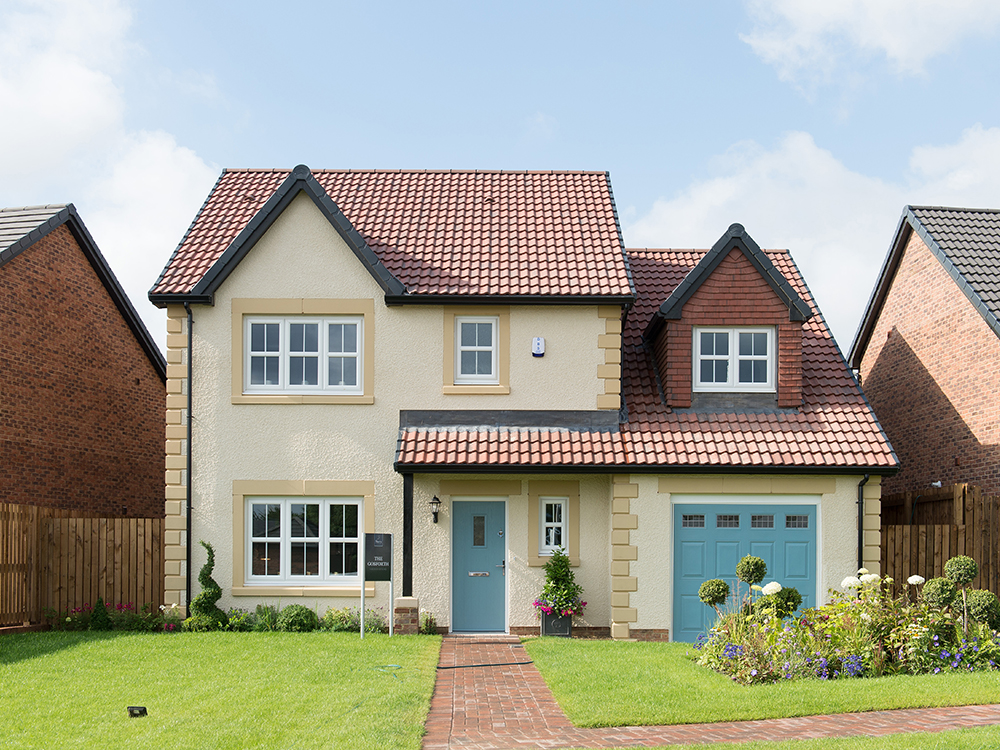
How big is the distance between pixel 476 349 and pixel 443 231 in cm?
291

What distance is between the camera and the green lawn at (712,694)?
10477 mm

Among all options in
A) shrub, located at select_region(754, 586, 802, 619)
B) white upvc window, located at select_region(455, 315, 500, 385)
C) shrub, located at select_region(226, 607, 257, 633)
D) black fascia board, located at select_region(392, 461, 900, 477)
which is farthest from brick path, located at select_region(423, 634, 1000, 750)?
Result: white upvc window, located at select_region(455, 315, 500, 385)

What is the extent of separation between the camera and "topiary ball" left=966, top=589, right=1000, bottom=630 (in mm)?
12953

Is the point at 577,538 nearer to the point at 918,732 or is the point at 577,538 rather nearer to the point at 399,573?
the point at 399,573

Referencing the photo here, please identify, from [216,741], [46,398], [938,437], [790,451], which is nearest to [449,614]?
[790,451]

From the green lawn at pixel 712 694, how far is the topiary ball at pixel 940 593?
1197mm

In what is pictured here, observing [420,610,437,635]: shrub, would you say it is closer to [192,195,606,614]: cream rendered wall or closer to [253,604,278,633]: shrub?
[192,195,606,614]: cream rendered wall

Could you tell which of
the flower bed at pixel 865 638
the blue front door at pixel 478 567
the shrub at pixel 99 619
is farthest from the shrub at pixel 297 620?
the flower bed at pixel 865 638

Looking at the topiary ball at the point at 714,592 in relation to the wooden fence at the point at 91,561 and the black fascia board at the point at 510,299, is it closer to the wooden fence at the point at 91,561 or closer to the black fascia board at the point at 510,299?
the black fascia board at the point at 510,299

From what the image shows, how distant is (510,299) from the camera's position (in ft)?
58.0

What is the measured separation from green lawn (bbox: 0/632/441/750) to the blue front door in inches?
61.6

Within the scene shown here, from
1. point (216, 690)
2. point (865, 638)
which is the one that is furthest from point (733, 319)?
point (216, 690)

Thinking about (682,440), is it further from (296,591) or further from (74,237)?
(74,237)

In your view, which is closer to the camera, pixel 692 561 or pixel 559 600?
pixel 559 600
